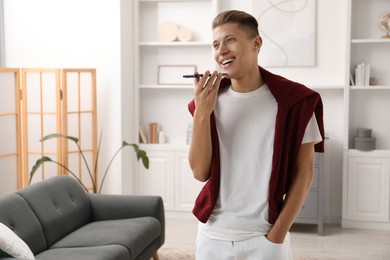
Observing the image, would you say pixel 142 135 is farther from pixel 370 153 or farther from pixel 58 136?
pixel 370 153

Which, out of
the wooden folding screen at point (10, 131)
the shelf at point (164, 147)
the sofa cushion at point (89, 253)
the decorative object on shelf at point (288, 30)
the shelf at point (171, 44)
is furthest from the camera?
the shelf at point (164, 147)

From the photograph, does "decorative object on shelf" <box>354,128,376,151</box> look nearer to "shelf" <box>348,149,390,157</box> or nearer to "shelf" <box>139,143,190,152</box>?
"shelf" <box>348,149,390,157</box>

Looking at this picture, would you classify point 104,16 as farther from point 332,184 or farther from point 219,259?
point 219,259

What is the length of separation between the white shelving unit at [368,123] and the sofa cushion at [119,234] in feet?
7.03

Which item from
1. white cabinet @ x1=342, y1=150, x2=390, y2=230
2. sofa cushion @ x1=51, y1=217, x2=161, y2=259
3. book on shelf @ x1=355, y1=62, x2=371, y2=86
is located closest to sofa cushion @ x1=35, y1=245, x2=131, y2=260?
sofa cushion @ x1=51, y1=217, x2=161, y2=259

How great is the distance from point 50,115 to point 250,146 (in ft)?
12.7

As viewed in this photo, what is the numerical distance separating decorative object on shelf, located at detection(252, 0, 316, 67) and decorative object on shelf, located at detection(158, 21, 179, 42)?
2.69 ft

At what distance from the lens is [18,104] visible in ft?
16.6

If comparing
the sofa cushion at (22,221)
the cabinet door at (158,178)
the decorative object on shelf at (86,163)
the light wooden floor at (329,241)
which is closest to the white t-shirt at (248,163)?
the sofa cushion at (22,221)

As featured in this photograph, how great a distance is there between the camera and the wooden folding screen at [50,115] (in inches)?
202

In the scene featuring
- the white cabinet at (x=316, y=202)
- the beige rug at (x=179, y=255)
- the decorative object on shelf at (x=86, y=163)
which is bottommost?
the beige rug at (x=179, y=255)

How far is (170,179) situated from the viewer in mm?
5906

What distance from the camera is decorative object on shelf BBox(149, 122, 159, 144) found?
5.95m

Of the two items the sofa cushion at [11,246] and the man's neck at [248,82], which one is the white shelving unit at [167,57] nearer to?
the sofa cushion at [11,246]
